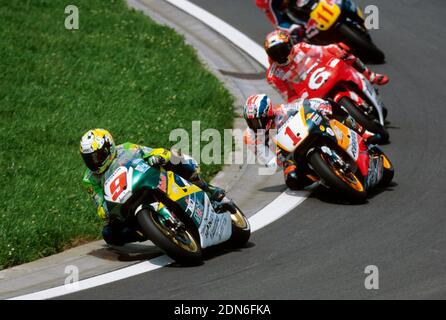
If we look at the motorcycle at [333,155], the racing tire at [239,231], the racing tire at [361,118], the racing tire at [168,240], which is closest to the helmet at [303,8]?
the racing tire at [361,118]

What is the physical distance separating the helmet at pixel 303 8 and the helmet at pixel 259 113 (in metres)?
5.72

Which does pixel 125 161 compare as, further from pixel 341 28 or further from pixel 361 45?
pixel 361 45

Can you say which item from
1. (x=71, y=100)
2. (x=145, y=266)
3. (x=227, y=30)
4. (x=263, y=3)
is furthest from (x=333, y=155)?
(x=227, y=30)

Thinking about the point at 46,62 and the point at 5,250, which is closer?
the point at 5,250

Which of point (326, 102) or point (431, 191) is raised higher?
point (326, 102)

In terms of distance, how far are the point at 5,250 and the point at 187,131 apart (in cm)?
447

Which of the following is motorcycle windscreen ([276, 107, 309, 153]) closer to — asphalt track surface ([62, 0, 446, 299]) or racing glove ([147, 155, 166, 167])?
asphalt track surface ([62, 0, 446, 299])

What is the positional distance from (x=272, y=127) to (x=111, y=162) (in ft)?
8.82

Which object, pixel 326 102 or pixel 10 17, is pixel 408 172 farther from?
pixel 10 17

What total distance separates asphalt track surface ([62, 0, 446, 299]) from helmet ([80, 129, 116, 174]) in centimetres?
115

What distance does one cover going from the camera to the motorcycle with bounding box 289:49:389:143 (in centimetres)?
1447

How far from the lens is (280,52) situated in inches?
576

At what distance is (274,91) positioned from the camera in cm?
1708
